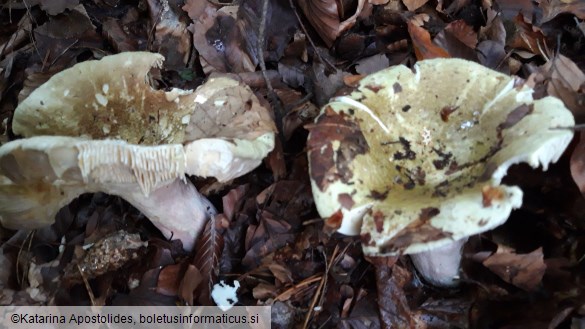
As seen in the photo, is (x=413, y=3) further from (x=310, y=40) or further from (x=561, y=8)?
(x=561, y=8)

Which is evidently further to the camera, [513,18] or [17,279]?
[513,18]

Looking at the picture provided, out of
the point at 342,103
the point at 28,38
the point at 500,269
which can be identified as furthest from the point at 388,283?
the point at 28,38

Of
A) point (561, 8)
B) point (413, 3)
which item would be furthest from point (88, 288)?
point (561, 8)

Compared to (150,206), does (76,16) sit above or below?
above

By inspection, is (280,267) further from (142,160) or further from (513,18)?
(513,18)

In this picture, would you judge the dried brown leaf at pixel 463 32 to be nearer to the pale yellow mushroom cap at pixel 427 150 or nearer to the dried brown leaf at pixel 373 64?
the dried brown leaf at pixel 373 64

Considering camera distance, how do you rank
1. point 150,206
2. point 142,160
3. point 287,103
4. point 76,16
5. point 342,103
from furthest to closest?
point 76,16 → point 287,103 → point 150,206 → point 342,103 → point 142,160

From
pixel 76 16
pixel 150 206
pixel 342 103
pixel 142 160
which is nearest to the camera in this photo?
pixel 142 160

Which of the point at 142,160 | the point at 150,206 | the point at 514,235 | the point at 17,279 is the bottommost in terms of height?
the point at 17,279
